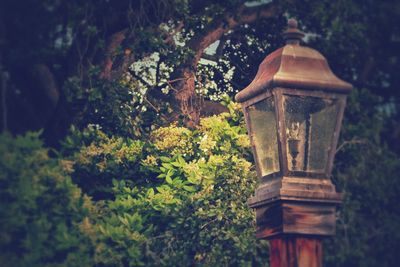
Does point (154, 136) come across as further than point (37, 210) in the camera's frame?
Yes

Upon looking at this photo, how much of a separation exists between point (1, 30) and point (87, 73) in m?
1.10

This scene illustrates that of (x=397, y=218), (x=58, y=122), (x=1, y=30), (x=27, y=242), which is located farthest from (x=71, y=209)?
(x=397, y=218)

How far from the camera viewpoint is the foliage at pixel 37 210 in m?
7.64

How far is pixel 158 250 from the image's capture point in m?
8.99

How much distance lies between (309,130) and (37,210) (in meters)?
3.27

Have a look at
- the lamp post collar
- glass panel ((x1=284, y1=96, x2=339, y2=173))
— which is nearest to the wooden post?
glass panel ((x1=284, y1=96, x2=339, y2=173))

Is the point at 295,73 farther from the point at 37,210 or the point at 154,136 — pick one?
the point at 154,136

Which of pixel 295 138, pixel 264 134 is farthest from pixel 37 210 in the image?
pixel 295 138

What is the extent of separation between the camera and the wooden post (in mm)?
4961

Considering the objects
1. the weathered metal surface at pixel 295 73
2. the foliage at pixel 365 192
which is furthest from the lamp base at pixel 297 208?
the foliage at pixel 365 192

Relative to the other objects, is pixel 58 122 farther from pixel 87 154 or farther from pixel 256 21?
pixel 256 21

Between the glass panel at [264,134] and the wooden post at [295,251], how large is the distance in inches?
23.8

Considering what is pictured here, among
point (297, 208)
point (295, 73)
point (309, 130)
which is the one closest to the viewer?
point (297, 208)

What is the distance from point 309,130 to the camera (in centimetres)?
568
